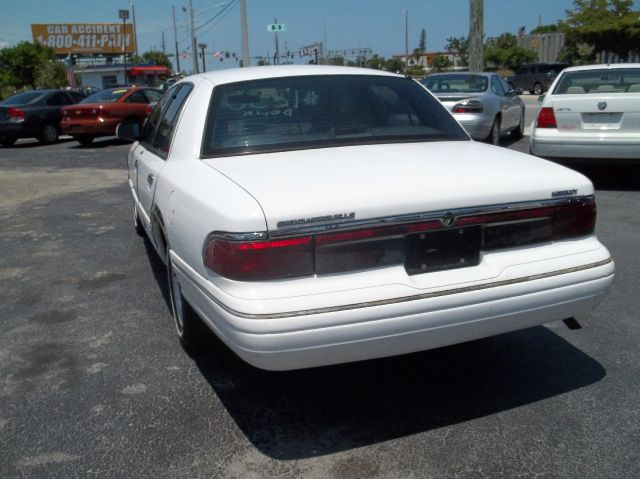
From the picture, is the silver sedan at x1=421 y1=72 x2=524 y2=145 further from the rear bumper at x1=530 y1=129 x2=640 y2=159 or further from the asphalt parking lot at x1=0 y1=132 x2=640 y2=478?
the asphalt parking lot at x1=0 y1=132 x2=640 y2=478

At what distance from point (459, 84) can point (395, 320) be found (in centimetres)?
991

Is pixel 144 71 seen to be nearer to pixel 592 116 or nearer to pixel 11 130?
pixel 11 130

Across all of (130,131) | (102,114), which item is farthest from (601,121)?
(102,114)

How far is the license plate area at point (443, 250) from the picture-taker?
262 cm

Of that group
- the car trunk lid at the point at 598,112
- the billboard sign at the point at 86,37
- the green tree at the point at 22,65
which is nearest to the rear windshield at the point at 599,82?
the car trunk lid at the point at 598,112

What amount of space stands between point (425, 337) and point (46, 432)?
1.73 m

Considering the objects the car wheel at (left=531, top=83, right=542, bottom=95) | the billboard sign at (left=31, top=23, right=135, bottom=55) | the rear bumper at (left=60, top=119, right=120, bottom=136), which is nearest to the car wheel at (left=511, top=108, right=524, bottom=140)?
the rear bumper at (left=60, top=119, right=120, bottom=136)

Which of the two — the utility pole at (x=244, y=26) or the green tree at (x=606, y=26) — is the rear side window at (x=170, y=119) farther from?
the green tree at (x=606, y=26)

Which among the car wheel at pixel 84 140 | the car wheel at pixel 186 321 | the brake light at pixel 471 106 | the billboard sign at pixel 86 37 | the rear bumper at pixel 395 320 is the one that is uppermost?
the billboard sign at pixel 86 37

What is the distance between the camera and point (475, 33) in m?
16.3

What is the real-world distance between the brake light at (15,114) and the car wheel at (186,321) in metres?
14.5

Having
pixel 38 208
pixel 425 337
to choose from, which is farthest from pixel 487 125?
pixel 425 337

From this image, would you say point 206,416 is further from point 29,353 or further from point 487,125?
point 487,125

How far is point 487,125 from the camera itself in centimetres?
1080
